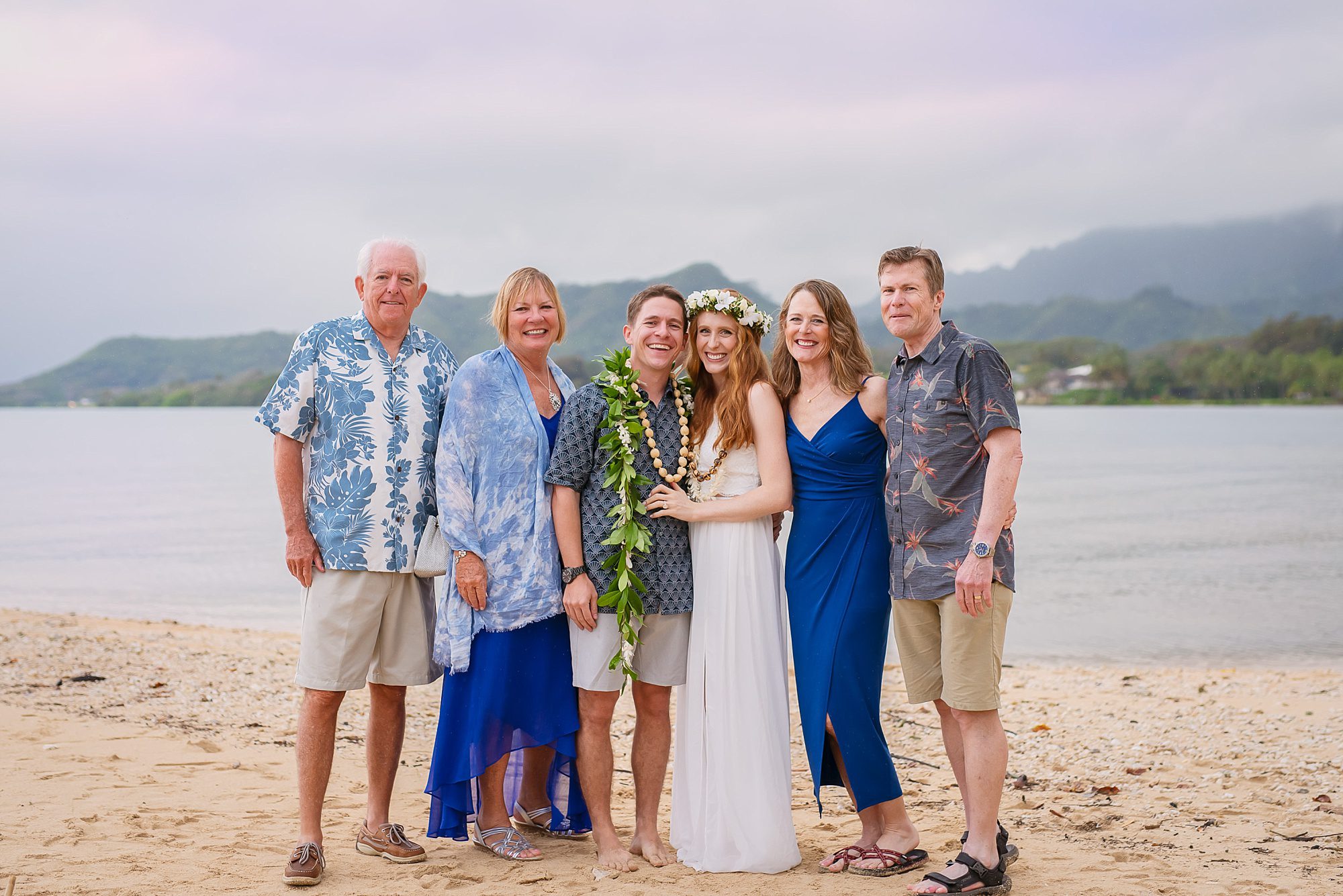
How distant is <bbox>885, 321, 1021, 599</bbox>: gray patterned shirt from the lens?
4.11 m

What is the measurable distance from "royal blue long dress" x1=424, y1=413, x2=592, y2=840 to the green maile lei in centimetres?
28

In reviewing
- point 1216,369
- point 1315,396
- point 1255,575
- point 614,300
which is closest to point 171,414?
point 614,300

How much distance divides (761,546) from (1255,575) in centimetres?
1960

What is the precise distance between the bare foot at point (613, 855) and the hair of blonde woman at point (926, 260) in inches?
107

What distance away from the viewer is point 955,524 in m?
4.14

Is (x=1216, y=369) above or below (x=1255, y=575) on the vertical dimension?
above

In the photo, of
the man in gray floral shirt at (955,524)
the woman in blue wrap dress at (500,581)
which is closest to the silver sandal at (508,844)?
the woman in blue wrap dress at (500,581)

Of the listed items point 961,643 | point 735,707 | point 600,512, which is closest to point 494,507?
point 600,512

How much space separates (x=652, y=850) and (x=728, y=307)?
2406 mm

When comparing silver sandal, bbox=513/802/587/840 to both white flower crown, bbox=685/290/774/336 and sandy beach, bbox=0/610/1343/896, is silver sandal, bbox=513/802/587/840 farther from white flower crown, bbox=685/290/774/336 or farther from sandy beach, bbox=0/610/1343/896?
white flower crown, bbox=685/290/774/336

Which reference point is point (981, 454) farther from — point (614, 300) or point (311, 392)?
point (614, 300)

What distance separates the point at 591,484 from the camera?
4.50m

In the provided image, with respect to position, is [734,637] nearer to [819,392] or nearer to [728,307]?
[819,392]

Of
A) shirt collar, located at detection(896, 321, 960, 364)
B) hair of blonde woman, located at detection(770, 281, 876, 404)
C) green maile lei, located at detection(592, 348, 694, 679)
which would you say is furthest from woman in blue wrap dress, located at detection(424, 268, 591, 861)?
shirt collar, located at detection(896, 321, 960, 364)
